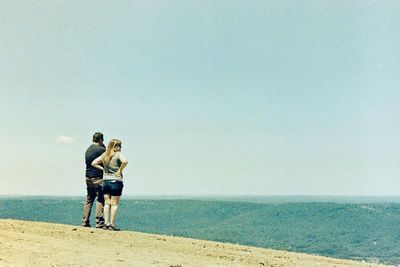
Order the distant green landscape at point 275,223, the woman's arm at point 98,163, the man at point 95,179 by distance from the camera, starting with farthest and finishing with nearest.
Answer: the distant green landscape at point 275,223 < the man at point 95,179 < the woman's arm at point 98,163

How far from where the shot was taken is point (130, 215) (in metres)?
180

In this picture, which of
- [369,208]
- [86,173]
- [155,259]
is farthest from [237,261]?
[369,208]

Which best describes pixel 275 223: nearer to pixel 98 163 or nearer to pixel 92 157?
pixel 92 157

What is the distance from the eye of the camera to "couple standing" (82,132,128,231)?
15391 millimetres

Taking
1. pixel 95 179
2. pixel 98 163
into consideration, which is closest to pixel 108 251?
pixel 98 163

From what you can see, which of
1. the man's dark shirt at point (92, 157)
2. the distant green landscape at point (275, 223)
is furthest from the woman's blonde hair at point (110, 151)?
the distant green landscape at point (275, 223)

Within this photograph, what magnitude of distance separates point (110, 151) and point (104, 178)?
699 mm

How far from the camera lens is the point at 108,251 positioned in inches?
468

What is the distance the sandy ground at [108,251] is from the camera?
1066 cm

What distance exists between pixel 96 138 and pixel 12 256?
6.50 meters

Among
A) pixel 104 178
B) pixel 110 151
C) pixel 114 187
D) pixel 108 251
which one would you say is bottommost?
pixel 108 251

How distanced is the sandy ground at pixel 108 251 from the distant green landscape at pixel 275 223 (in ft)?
368

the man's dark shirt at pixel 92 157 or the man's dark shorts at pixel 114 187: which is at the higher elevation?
the man's dark shirt at pixel 92 157

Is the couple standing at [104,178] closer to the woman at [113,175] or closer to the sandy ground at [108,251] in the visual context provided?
the woman at [113,175]
